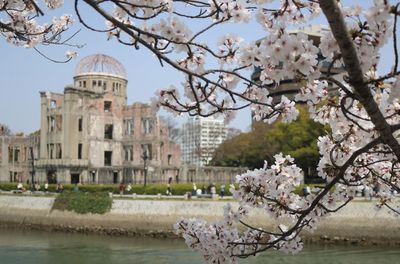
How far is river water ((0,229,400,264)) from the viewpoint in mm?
20031

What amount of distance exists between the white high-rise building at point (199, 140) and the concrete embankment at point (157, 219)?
3953cm

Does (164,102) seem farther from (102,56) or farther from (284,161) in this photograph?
(102,56)

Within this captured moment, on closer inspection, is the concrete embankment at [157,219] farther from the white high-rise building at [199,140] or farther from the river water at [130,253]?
the white high-rise building at [199,140]

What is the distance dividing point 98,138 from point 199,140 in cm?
5123

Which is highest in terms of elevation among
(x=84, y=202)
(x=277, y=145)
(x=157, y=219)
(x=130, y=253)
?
(x=277, y=145)

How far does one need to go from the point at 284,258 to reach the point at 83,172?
38.2m

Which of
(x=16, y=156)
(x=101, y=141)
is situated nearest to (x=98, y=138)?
(x=101, y=141)

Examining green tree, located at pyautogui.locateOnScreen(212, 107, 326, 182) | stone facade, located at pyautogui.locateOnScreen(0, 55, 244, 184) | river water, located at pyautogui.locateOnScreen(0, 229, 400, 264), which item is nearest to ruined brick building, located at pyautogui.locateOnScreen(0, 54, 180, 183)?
stone facade, located at pyautogui.locateOnScreen(0, 55, 244, 184)

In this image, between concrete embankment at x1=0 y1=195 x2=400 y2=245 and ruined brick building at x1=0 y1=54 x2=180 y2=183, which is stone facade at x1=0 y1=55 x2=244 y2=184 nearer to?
ruined brick building at x1=0 y1=54 x2=180 y2=183

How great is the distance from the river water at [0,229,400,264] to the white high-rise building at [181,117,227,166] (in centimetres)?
4608

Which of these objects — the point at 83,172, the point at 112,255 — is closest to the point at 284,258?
the point at 112,255

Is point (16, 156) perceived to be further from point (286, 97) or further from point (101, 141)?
point (286, 97)

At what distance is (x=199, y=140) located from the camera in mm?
107125

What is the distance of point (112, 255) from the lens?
21.8 meters
